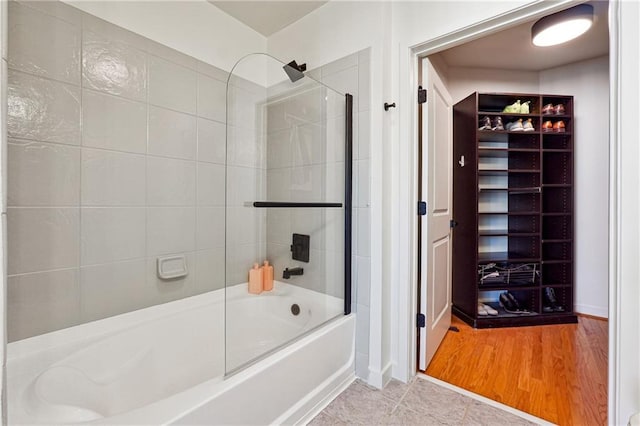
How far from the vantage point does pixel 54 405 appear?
1005mm

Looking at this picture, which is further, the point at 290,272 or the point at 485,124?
the point at 485,124

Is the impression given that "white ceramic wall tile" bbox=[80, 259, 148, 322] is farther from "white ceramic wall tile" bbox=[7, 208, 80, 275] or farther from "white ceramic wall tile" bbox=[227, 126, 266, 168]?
"white ceramic wall tile" bbox=[227, 126, 266, 168]

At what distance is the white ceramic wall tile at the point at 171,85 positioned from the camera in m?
1.48

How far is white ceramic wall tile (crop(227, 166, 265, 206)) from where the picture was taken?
1.53m

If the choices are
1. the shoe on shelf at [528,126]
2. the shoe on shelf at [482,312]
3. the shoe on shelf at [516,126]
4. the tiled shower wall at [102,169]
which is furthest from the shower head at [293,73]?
the shoe on shelf at [482,312]

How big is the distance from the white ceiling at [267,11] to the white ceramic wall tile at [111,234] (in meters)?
1.36

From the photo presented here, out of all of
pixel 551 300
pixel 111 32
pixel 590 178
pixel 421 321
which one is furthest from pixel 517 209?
pixel 111 32

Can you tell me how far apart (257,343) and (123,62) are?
149 centimetres

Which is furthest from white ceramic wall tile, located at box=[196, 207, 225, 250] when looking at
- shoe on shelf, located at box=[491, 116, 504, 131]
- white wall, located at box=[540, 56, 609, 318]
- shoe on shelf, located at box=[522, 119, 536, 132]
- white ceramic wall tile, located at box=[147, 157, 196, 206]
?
white wall, located at box=[540, 56, 609, 318]

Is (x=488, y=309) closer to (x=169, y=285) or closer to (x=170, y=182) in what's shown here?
(x=169, y=285)

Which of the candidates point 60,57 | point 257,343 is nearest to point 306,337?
point 257,343

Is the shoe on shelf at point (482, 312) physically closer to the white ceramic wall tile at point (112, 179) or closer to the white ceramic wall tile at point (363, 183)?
the white ceramic wall tile at point (363, 183)

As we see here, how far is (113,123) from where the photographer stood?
134 cm

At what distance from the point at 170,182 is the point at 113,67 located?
59cm
